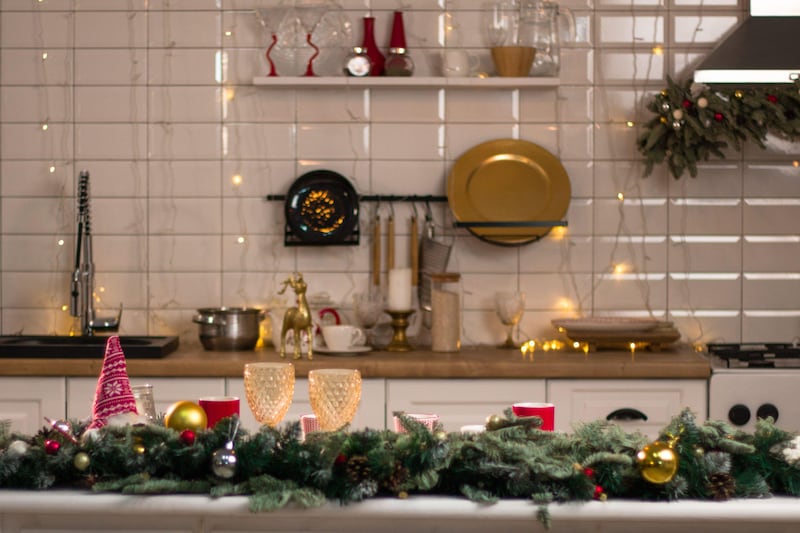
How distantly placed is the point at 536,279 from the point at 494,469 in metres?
2.39

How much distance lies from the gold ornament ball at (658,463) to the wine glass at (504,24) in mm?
2499

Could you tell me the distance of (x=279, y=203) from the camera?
394 centimetres

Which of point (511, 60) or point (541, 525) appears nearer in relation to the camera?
point (541, 525)

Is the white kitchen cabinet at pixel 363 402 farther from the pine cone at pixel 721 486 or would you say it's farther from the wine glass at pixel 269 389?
the pine cone at pixel 721 486

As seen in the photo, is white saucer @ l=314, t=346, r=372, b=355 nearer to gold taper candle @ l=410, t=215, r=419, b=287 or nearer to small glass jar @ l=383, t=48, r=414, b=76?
gold taper candle @ l=410, t=215, r=419, b=287

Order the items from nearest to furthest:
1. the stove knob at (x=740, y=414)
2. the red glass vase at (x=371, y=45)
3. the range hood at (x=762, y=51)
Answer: the range hood at (x=762, y=51) < the stove knob at (x=740, y=414) < the red glass vase at (x=371, y=45)

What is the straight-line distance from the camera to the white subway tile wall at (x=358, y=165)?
3906 millimetres

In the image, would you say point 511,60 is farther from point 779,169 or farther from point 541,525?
point 541,525

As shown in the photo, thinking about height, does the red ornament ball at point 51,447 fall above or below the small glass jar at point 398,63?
below

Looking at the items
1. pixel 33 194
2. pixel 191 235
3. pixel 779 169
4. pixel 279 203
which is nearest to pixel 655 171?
pixel 779 169

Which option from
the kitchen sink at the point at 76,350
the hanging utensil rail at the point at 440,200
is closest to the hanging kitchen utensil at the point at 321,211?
the hanging utensil rail at the point at 440,200

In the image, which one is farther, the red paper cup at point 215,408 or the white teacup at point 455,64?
the white teacup at point 455,64

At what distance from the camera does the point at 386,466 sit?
1.58 m

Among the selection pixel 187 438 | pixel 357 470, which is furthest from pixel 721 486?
pixel 187 438
